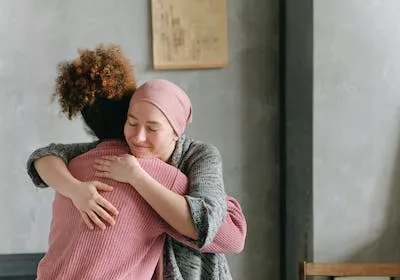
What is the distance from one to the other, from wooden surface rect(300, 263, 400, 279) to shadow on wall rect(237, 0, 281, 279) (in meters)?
0.42

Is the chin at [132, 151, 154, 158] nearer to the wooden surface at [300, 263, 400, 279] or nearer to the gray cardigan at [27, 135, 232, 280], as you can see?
the gray cardigan at [27, 135, 232, 280]

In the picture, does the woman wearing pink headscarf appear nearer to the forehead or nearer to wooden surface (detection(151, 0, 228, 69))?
the forehead

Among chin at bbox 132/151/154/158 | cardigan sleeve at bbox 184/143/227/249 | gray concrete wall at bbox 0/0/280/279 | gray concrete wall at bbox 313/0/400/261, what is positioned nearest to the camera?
cardigan sleeve at bbox 184/143/227/249

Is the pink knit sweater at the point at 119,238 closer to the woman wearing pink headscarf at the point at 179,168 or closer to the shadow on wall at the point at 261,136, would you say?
the woman wearing pink headscarf at the point at 179,168

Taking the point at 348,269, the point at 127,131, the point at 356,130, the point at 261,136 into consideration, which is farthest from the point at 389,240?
the point at 127,131

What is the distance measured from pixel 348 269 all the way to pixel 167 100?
3.37 ft

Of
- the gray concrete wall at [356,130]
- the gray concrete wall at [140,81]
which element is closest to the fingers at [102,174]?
the gray concrete wall at [356,130]

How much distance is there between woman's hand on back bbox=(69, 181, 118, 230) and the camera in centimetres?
121

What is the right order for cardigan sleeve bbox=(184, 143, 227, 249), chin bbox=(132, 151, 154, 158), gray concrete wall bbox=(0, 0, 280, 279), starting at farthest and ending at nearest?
gray concrete wall bbox=(0, 0, 280, 279)
chin bbox=(132, 151, 154, 158)
cardigan sleeve bbox=(184, 143, 227, 249)

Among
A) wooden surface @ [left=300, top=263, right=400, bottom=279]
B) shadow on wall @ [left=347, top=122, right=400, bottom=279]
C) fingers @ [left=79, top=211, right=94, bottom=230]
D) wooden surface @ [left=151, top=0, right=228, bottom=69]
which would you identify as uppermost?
wooden surface @ [left=151, top=0, right=228, bottom=69]

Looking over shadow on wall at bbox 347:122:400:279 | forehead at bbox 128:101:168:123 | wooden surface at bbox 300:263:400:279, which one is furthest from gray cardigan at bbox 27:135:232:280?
shadow on wall at bbox 347:122:400:279

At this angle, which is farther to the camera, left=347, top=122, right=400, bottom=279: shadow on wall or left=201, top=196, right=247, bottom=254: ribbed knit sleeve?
left=347, top=122, right=400, bottom=279: shadow on wall

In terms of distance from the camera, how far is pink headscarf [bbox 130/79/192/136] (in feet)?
4.14

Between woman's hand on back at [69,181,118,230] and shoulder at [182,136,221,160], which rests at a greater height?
shoulder at [182,136,221,160]
